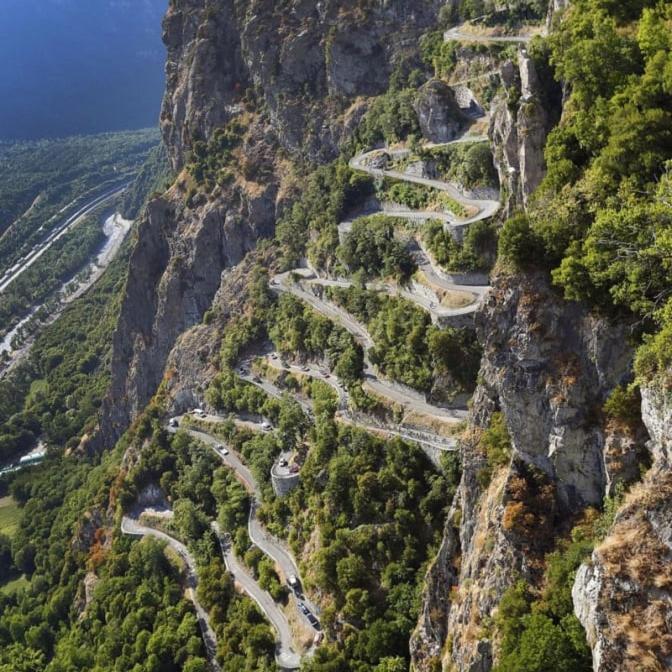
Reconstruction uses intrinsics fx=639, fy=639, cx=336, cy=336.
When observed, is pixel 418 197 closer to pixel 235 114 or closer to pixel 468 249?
pixel 468 249

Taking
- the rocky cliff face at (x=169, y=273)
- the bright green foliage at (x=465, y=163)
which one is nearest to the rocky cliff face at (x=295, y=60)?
the rocky cliff face at (x=169, y=273)

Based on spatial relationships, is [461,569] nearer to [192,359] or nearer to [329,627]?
[329,627]

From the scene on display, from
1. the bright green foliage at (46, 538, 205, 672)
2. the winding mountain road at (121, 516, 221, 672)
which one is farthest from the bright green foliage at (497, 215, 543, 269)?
the bright green foliage at (46, 538, 205, 672)

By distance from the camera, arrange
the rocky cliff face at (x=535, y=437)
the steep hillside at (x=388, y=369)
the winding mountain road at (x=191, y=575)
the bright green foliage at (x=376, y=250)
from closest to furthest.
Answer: the steep hillside at (x=388, y=369) → the rocky cliff face at (x=535, y=437) → the winding mountain road at (x=191, y=575) → the bright green foliage at (x=376, y=250)

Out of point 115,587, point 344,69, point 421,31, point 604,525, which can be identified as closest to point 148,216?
point 344,69

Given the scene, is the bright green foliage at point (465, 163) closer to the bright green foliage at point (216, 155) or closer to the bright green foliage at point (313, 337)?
the bright green foliage at point (313, 337)

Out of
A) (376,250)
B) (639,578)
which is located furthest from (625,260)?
(376,250)
